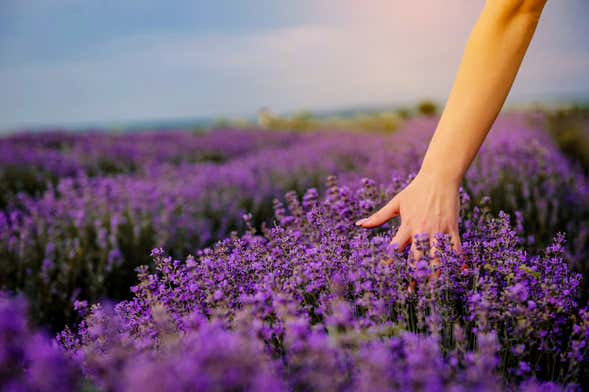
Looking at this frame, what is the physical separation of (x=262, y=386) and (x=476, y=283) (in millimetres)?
889

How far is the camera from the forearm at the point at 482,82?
5.72 ft

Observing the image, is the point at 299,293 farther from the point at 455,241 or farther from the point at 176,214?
the point at 176,214

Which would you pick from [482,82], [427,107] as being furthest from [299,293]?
[427,107]

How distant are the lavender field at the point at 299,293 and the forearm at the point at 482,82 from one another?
28cm

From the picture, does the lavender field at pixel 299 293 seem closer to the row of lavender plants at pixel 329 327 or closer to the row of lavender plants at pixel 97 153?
the row of lavender plants at pixel 329 327

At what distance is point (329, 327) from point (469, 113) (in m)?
0.89

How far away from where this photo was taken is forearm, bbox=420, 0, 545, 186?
1.74 metres

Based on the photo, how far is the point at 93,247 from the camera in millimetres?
3908

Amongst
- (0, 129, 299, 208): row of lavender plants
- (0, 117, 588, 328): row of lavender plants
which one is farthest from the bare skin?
(0, 129, 299, 208): row of lavender plants

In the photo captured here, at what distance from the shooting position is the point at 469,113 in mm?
1768

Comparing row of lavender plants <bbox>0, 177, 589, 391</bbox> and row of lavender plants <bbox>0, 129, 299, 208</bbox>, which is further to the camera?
row of lavender plants <bbox>0, 129, 299, 208</bbox>

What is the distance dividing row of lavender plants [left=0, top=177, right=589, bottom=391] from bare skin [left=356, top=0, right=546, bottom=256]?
13 centimetres

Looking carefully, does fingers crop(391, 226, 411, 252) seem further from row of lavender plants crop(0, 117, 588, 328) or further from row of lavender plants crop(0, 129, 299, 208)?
row of lavender plants crop(0, 129, 299, 208)

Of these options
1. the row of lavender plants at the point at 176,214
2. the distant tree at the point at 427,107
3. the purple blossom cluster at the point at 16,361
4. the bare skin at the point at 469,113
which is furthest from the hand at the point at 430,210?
the distant tree at the point at 427,107
